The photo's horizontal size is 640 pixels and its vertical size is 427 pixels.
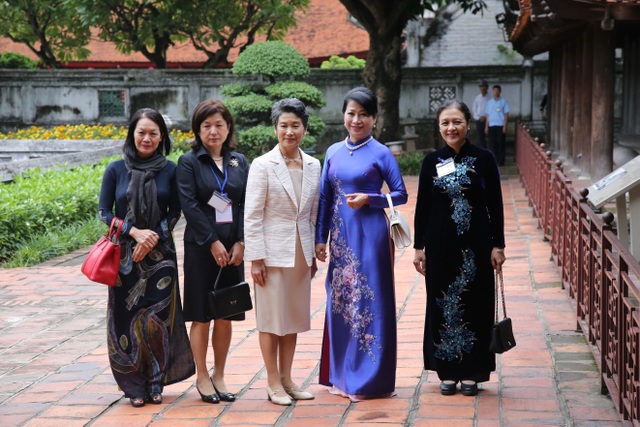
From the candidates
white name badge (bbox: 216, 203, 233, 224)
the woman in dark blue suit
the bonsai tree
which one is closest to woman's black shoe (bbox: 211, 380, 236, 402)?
the woman in dark blue suit

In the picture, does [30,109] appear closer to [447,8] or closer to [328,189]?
[447,8]

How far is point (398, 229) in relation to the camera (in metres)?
5.73

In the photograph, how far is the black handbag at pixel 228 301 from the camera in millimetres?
5648

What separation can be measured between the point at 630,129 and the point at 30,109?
51.8 feet

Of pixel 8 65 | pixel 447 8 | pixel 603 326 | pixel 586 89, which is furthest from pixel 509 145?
pixel 603 326

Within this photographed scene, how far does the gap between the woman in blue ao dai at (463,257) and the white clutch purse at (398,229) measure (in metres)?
0.25

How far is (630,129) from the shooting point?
51.7ft

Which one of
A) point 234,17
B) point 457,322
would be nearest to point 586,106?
point 457,322

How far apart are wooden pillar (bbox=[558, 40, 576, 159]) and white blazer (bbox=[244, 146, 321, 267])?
1073 cm

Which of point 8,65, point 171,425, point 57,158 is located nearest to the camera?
point 171,425

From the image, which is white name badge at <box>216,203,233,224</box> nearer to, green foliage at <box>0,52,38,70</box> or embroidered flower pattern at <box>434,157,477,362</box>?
embroidered flower pattern at <box>434,157,477,362</box>

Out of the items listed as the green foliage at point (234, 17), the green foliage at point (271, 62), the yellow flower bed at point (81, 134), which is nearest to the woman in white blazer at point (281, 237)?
the yellow flower bed at point (81, 134)

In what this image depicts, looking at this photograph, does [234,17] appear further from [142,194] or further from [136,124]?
[142,194]

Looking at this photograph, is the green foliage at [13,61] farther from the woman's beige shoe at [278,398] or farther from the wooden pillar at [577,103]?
the woman's beige shoe at [278,398]
